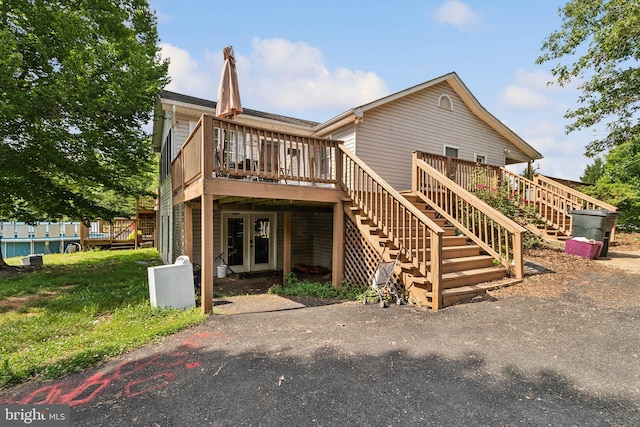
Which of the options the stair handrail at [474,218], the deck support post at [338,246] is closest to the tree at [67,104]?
the deck support post at [338,246]

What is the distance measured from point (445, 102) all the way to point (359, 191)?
6.89 m

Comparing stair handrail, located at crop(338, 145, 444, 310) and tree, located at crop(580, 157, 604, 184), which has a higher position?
tree, located at crop(580, 157, 604, 184)

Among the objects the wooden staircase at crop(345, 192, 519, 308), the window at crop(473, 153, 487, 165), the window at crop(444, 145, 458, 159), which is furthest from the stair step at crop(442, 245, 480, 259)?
the window at crop(473, 153, 487, 165)

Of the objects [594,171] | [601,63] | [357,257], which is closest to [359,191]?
[357,257]

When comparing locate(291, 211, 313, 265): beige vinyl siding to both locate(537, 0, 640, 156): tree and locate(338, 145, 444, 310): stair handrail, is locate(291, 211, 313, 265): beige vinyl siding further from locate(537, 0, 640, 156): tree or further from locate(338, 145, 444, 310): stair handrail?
locate(537, 0, 640, 156): tree

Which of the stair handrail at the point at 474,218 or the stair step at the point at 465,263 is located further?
the stair handrail at the point at 474,218

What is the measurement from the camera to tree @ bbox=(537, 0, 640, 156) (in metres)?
11.7

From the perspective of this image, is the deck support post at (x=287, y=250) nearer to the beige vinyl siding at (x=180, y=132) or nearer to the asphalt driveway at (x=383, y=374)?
the asphalt driveway at (x=383, y=374)

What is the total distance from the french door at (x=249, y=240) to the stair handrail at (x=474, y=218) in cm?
511

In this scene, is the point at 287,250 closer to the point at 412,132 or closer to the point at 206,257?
the point at 206,257

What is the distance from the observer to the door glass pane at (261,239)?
10.2m

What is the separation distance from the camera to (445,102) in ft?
36.4

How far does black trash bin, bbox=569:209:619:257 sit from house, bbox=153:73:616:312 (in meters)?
0.98

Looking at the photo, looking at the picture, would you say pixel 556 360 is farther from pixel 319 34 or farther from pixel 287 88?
pixel 287 88
